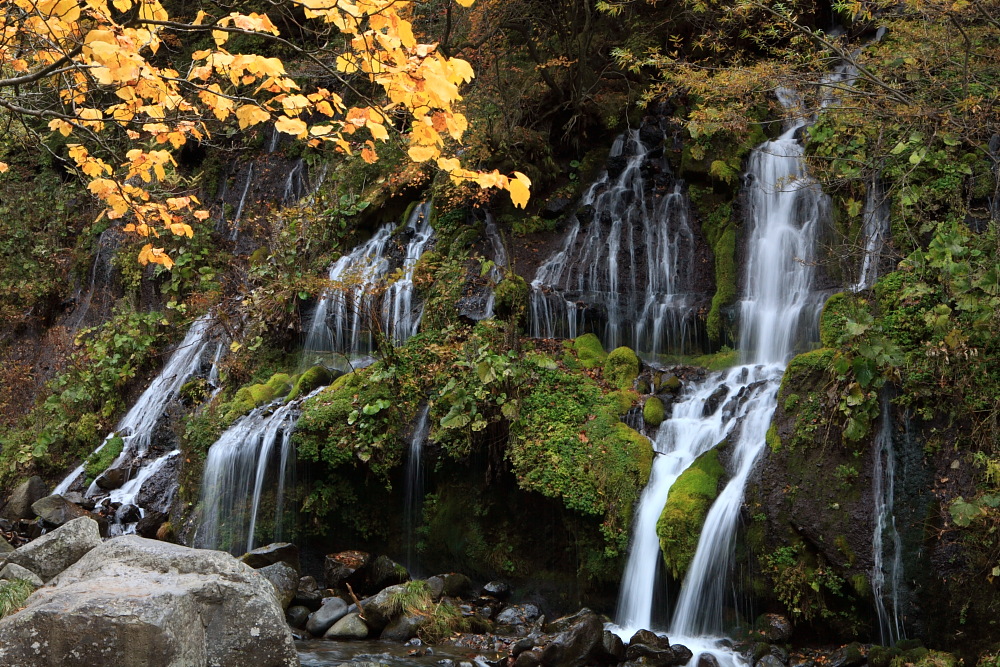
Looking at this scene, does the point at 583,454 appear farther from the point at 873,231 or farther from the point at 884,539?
Result: the point at 873,231

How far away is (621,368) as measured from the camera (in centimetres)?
924

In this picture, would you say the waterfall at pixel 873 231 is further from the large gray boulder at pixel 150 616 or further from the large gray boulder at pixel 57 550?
the large gray boulder at pixel 57 550

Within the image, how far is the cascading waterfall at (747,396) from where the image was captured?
22.5 feet

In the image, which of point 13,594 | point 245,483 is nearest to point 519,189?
point 13,594

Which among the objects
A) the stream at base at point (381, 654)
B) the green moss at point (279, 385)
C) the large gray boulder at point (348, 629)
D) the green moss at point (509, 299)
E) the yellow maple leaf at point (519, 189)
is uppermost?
the yellow maple leaf at point (519, 189)

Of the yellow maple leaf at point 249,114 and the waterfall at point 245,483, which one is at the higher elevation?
the yellow maple leaf at point 249,114

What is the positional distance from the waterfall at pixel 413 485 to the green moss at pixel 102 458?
582 centimetres

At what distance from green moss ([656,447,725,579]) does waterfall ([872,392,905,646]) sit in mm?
1428

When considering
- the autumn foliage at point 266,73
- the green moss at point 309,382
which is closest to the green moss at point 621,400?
the green moss at point 309,382

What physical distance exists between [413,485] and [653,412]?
283cm

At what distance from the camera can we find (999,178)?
671 centimetres

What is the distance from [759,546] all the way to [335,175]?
35.0 ft

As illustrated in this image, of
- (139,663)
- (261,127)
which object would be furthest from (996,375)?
(261,127)

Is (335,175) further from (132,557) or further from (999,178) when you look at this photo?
(999,178)
